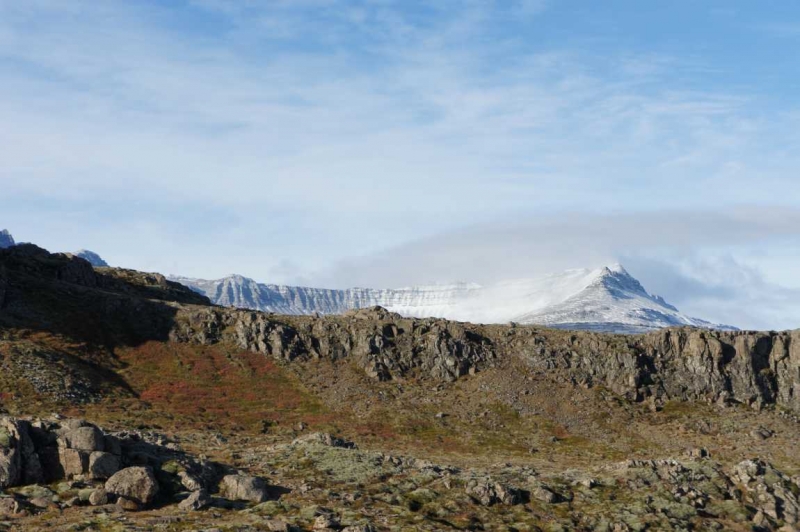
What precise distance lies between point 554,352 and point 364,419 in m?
36.7

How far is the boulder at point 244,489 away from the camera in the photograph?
4622 centimetres

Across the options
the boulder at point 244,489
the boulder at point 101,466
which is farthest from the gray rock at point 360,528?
the boulder at point 101,466

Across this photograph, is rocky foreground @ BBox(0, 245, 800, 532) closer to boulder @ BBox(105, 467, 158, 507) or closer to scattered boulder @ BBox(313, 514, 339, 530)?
boulder @ BBox(105, 467, 158, 507)

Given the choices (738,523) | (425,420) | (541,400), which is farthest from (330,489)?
(541,400)

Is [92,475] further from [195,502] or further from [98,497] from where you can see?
[195,502]

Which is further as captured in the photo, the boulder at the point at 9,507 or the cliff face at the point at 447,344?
the cliff face at the point at 447,344

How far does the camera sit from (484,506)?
48562mm

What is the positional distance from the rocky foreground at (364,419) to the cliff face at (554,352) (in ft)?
1.13

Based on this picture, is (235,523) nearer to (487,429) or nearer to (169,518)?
(169,518)

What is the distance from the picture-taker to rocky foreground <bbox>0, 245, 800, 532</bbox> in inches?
→ 1754

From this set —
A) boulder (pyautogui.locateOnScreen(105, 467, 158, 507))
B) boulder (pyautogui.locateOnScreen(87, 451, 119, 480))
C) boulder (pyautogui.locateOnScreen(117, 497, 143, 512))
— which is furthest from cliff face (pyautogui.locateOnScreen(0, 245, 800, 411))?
boulder (pyautogui.locateOnScreen(117, 497, 143, 512))

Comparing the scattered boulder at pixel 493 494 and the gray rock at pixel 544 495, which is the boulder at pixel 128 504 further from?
the gray rock at pixel 544 495

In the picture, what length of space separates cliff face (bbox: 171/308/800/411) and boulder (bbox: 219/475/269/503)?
68.0 m

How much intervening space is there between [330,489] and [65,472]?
1647cm
